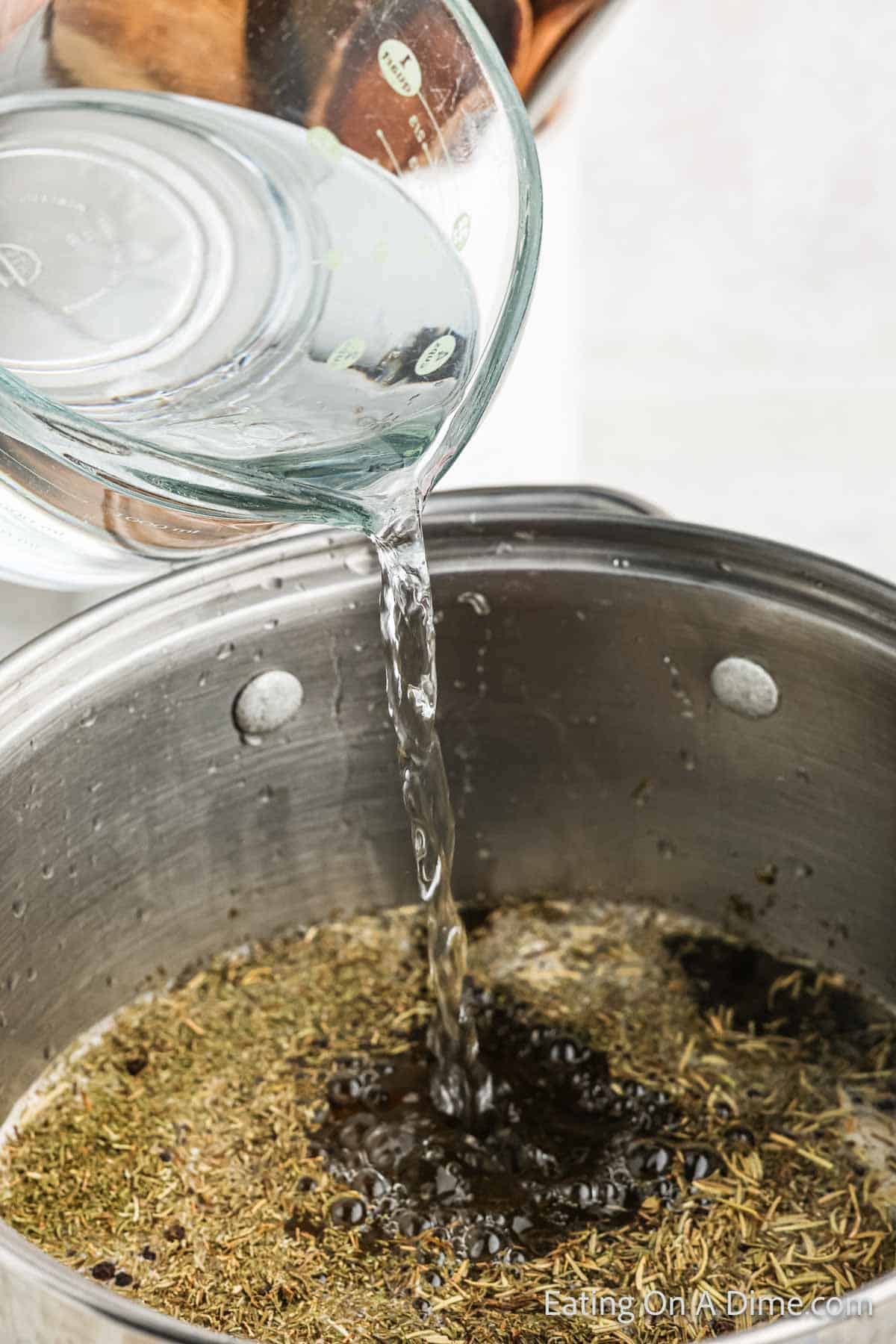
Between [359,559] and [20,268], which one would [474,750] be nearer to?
[359,559]

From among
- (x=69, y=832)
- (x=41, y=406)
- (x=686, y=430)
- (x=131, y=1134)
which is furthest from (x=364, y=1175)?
(x=686, y=430)

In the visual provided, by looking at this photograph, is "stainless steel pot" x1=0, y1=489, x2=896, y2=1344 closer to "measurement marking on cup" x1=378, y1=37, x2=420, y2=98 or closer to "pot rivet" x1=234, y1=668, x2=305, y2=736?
"pot rivet" x1=234, y1=668, x2=305, y2=736

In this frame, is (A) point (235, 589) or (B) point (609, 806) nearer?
(A) point (235, 589)

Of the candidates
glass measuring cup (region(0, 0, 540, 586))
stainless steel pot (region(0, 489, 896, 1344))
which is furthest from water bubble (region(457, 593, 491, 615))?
glass measuring cup (region(0, 0, 540, 586))

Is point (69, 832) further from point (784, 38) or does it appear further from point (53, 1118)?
point (784, 38)

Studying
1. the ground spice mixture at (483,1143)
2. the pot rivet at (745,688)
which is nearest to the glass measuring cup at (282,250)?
the pot rivet at (745,688)

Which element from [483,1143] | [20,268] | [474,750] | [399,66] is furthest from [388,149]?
[483,1143]

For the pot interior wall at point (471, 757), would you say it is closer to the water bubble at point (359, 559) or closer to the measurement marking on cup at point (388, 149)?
the water bubble at point (359, 559)
